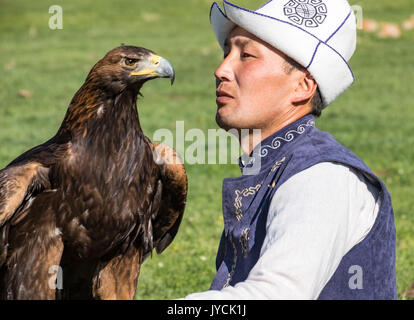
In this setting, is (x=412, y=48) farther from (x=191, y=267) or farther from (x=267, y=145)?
(x=267, y=145)

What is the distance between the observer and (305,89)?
3.10m

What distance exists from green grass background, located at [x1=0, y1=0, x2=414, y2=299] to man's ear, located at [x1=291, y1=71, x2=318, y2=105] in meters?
0.78

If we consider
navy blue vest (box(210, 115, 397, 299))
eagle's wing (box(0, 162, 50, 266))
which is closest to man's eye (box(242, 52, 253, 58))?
navy blue vest (box(210, 115, 397, 299))

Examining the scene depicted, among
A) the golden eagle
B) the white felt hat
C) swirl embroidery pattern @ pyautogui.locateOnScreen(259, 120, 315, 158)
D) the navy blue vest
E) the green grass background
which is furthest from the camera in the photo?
the green grass background

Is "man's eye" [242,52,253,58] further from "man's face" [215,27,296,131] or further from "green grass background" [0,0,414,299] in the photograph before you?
"green grass background" [0,0,414,299]

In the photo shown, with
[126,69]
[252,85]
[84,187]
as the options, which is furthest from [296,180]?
[126,69]

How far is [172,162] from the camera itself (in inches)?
194

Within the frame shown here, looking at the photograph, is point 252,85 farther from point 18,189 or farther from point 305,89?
point 18,189

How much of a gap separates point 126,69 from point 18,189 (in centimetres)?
103

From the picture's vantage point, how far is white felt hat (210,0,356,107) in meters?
2.94

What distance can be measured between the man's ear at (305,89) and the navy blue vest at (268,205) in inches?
3.6

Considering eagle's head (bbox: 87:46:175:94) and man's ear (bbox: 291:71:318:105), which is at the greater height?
eagle's head (bbox: 87:46:175:94)

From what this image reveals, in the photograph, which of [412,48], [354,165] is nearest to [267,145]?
[354,165]

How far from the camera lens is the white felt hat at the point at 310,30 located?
2936 millimetres
